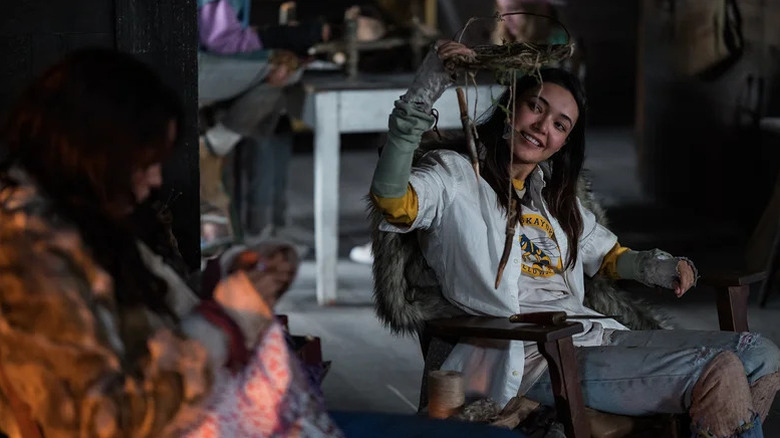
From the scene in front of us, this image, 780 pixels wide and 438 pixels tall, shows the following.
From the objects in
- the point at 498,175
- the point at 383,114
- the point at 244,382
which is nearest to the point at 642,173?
the point at 383,114

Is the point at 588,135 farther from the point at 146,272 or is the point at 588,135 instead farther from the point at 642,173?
the point at 146,272

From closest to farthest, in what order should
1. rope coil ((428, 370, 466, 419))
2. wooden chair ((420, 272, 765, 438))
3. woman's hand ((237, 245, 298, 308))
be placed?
woman's hand ((237, 245, 298, 308)) → wooden chair ((420, 272, 765, 438)) → rope coil ((428, 370, 466, 419))

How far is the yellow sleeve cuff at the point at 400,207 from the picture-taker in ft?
10.3

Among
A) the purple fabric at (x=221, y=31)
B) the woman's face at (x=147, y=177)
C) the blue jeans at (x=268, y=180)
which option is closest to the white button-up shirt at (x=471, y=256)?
the woman's face at (x=147, y=177)

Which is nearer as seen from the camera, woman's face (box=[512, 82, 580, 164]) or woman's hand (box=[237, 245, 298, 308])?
woman's hand (box=[237, 245, 298, 308])

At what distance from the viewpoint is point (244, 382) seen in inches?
83.7

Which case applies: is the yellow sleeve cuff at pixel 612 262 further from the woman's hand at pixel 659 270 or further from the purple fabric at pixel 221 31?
the purple fabric at pixel 221 31

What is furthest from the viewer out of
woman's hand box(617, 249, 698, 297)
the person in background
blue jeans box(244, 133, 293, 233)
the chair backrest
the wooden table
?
blue jeans box(244, 133, 293, 233)

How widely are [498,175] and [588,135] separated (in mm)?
8393

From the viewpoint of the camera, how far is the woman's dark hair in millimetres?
1978

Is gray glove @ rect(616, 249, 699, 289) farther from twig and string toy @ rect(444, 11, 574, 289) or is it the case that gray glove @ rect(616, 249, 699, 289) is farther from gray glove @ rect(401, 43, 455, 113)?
gray glove @ rect(401, 43, 455, 113)

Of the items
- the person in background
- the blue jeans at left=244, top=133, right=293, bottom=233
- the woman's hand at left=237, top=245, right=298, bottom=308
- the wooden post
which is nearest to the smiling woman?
the wooden post

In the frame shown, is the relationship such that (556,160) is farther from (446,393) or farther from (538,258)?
(446,393)

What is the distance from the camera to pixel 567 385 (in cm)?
308
